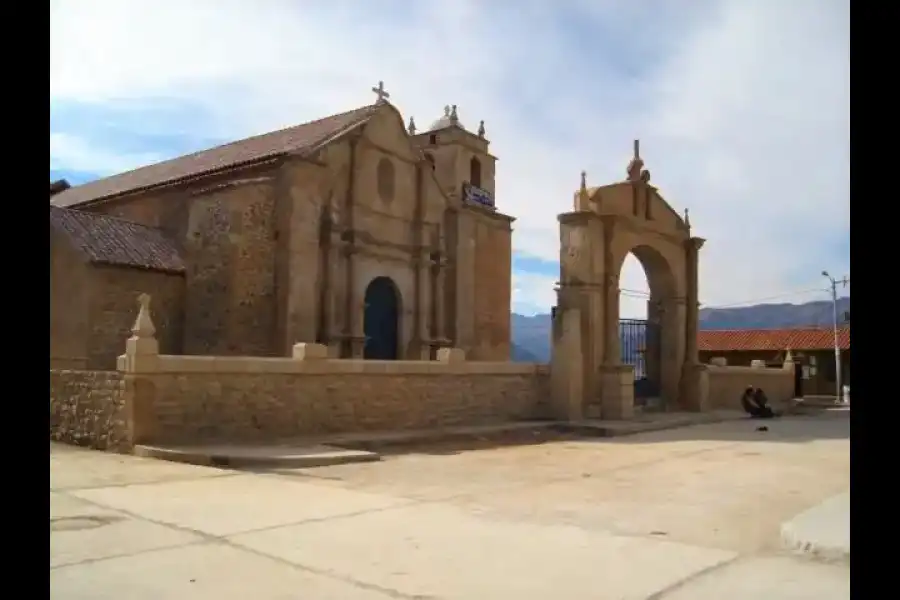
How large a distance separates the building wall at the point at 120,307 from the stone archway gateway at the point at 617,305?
29.7 feet

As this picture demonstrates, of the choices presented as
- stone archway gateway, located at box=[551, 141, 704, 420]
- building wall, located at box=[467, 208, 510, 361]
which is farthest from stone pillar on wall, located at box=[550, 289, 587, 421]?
building wall, located at box=[467, 208, 510, 361]

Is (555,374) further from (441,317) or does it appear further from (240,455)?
(240,455)

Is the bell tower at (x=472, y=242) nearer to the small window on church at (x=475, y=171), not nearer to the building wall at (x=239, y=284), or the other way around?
the small window on church at (x=475, y=171)

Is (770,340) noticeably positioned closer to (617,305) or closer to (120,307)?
(617,305)

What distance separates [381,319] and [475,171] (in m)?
9.77

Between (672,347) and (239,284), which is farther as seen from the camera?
(672,347)

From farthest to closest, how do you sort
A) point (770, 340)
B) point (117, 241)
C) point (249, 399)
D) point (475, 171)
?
point (770, 340), point (475, 171), point (117, 241), point (249, 399)

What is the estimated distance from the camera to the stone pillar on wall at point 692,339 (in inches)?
822

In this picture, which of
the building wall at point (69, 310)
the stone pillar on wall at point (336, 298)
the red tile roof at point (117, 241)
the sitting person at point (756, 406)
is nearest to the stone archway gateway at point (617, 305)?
the sitting person at point (756, 406)

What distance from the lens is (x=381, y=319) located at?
21.3 metres

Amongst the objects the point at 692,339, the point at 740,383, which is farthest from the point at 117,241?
the point at 740,383

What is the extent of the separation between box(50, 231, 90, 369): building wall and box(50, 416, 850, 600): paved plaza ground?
6223mm
